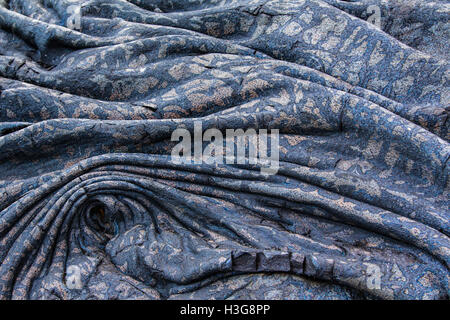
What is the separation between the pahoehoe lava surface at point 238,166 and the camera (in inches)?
55.5

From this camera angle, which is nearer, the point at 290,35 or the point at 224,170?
the point at 224,170

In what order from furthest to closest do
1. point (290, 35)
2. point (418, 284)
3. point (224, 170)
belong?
point (290, 35)
point (224, 170)
point (418, 284)

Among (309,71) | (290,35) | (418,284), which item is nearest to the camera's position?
(418,284)

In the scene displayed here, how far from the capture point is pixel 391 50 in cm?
190

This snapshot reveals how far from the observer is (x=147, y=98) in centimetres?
191

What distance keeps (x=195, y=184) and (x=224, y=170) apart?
0.41ft

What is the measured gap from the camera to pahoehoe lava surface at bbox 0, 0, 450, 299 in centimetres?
141

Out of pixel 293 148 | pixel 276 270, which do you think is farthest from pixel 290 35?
pixel 276 270

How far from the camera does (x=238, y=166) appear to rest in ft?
5.45

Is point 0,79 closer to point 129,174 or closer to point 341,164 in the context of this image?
point 129,174

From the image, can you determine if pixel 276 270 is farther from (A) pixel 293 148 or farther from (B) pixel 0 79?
(B) pixel 0 79

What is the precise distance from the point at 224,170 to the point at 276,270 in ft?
1.42
